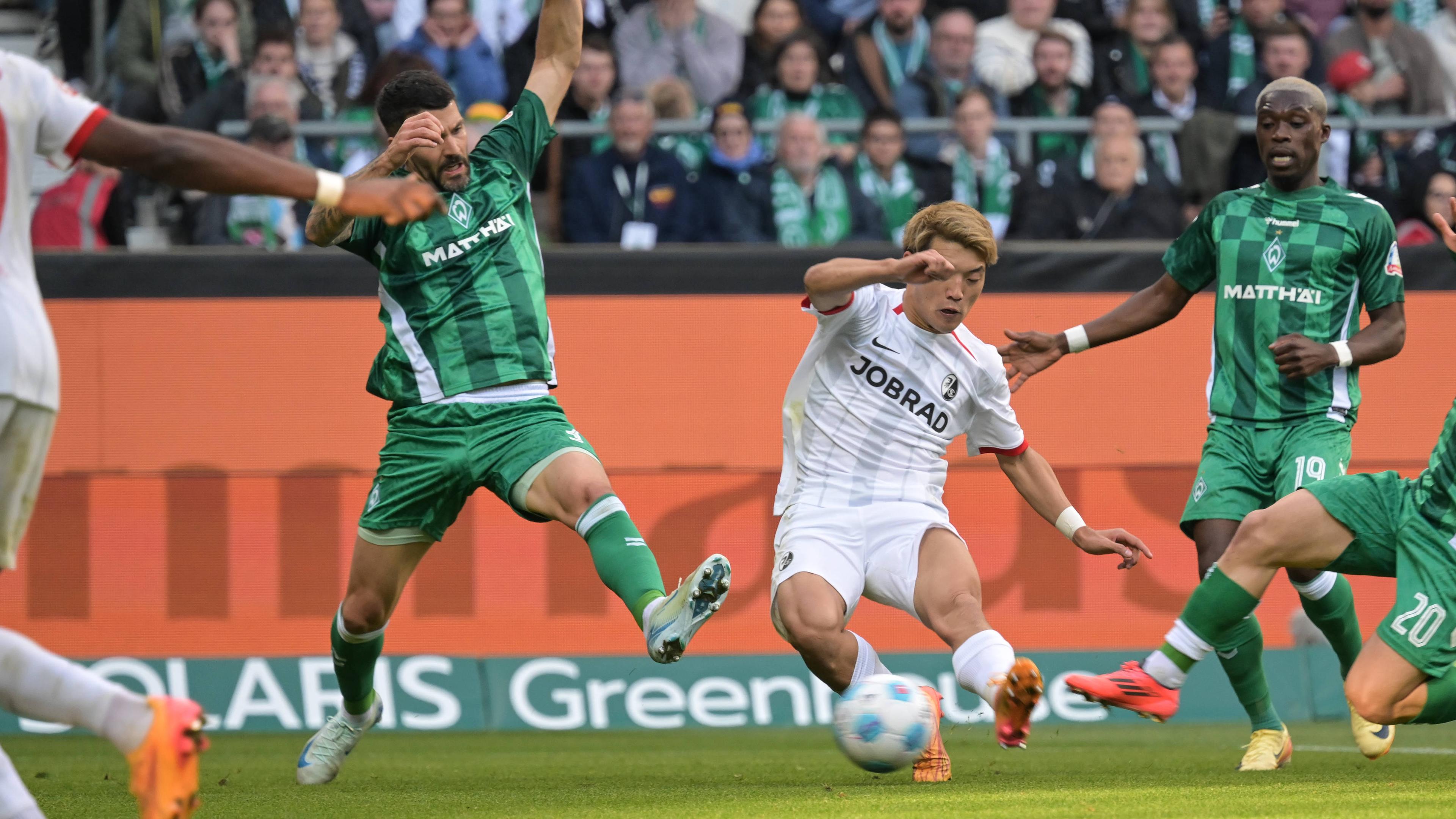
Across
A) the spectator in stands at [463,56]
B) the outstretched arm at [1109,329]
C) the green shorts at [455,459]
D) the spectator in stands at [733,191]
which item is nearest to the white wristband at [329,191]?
the green shorts at [455,459]

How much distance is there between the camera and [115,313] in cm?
1008

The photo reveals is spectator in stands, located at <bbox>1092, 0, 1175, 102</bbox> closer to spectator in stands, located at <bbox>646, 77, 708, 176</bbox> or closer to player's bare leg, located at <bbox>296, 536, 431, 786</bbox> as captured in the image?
spectator in stands, located at <bbox>646, 77, 708, 176</bbox>

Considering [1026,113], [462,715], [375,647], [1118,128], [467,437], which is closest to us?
[467,437]

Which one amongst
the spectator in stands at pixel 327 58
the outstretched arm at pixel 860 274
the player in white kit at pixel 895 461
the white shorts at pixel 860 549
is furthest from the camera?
the spectator in stands at pixel 327 58

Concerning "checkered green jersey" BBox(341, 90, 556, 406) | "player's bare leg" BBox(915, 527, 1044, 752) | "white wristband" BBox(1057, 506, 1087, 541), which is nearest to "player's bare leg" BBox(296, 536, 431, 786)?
"checkered green jersey" BBox(341, 90, 556, 406)

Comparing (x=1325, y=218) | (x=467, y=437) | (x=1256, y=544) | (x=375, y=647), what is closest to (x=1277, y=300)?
(x=1325, y=218)

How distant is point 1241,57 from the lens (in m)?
12.2

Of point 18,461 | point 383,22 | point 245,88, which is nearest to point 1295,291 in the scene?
point 18,461

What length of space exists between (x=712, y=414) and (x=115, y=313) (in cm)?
370

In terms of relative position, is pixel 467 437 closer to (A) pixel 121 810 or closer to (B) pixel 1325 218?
(A) pixel 121 810

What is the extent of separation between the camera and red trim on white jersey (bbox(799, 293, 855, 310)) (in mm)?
5926

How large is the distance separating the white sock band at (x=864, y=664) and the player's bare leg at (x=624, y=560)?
619 millimetres

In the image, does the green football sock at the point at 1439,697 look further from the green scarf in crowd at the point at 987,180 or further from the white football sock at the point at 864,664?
the green scarf in crowd at the point at 987,180

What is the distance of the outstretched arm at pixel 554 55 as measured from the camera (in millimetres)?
6523
